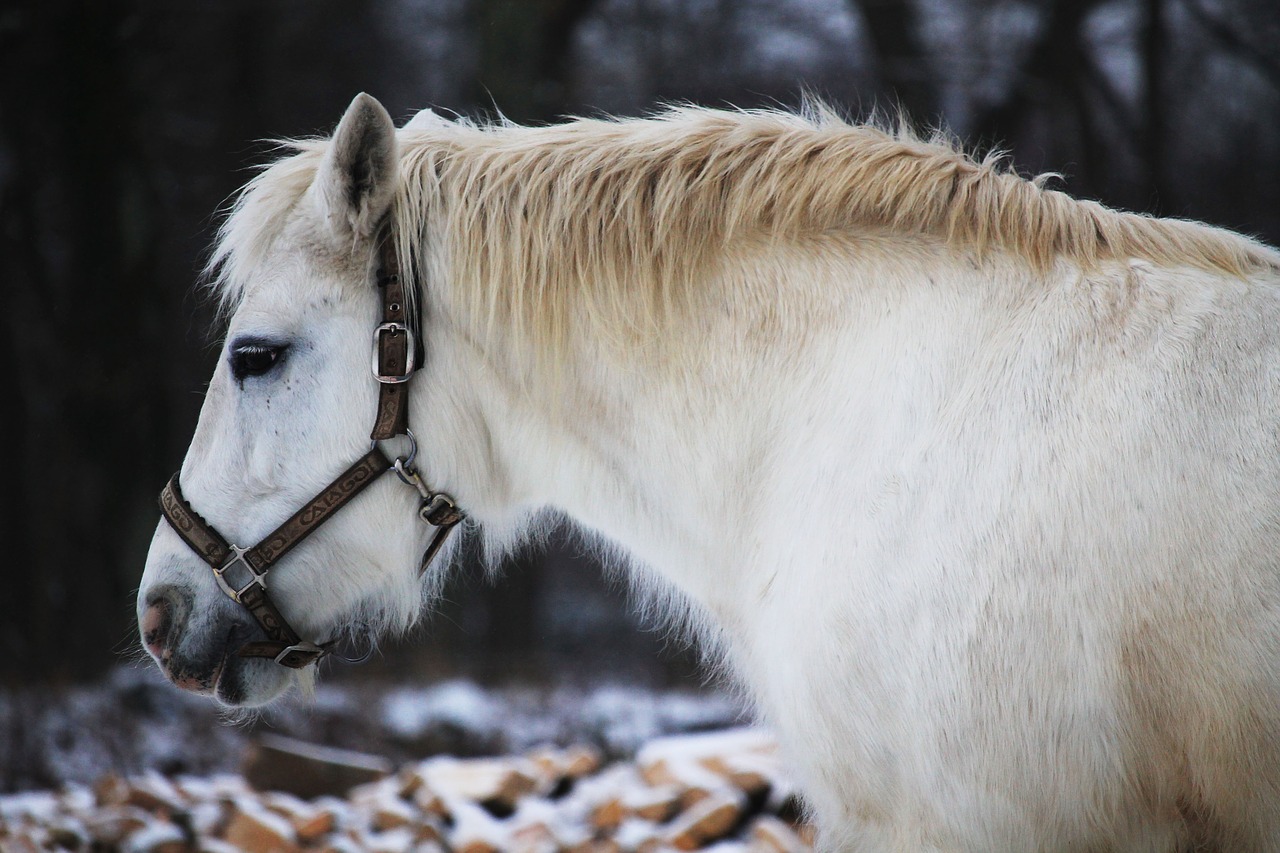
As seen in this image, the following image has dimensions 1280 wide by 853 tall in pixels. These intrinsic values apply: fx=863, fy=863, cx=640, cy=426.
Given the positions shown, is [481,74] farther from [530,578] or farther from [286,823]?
[286,823]

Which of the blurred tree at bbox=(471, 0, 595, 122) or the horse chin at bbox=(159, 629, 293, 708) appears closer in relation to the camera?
the horse chin at bbox=(159, 629, 293, 708)

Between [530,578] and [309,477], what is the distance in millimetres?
1735

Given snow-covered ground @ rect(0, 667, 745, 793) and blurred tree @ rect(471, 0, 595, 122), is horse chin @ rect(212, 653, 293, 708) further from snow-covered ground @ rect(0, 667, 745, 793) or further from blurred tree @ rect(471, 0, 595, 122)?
blurred tree @ rect(471, 0, 595, 122)

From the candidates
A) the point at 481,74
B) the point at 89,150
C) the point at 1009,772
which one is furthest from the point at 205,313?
the point at 1009,772

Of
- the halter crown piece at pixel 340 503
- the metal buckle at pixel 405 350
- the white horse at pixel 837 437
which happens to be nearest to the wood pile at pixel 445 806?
the white horse at pixel 837 437

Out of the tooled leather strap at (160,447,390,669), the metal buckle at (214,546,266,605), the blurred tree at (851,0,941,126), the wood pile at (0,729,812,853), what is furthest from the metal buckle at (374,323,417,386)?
the blurred tree at (851,0,941,126)

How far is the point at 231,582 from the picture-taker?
134cm

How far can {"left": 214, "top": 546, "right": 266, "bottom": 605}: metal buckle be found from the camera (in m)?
1.33

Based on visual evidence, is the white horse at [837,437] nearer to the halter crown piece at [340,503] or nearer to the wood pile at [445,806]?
the halter crown piece at [340,503]

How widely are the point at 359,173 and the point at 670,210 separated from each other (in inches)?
17.7

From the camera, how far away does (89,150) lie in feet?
9.74

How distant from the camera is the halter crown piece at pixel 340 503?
1.27 metres

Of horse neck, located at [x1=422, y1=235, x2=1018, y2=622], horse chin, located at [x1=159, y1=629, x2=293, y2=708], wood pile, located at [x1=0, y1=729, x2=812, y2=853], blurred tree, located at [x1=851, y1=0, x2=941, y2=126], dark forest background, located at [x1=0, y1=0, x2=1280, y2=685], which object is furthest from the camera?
dark forest background, located at [x1=0, y1=0, x2=1280, y2=685]

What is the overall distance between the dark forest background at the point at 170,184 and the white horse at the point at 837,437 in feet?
4.94
